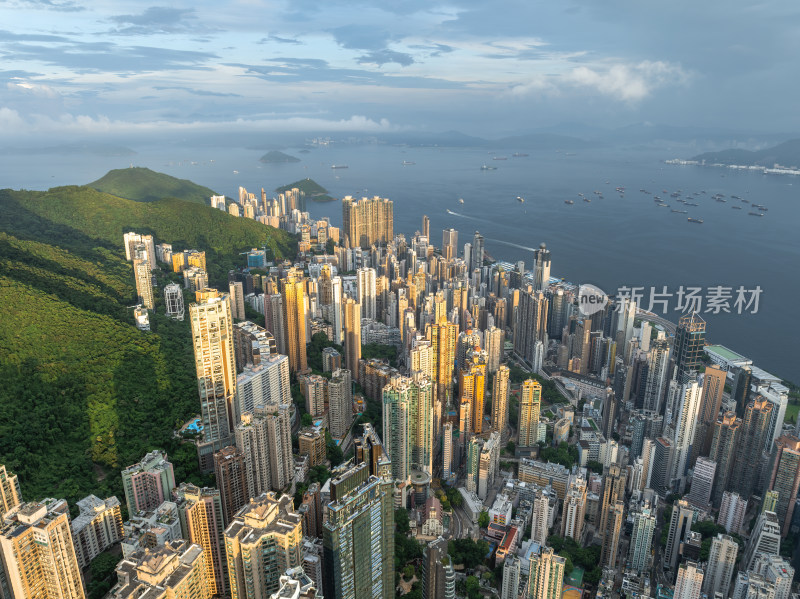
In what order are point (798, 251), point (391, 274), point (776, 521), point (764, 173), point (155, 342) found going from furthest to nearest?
point (764, 173), point (798, 251), point (391, 274), point (155, 342), point (776, 521)

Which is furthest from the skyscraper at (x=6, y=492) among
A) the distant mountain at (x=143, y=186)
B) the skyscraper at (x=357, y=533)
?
the distant mountain at (x=143, y=186)

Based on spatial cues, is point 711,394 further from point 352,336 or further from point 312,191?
point 312,191

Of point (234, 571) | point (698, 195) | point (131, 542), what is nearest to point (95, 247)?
point (131, 542)

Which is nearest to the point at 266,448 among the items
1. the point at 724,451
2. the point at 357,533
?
the point at 357,533

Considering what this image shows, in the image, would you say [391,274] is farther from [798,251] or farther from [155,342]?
[798,251]

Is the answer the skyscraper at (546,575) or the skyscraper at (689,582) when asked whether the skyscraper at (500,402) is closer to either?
the skyscraper at (546,575)

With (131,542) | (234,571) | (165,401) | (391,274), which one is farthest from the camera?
(391,274)

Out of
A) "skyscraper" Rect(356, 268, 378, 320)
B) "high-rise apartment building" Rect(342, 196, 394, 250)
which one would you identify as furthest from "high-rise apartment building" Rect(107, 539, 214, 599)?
"high-rise apartment building" Rect(342, 196, 394, 250)
